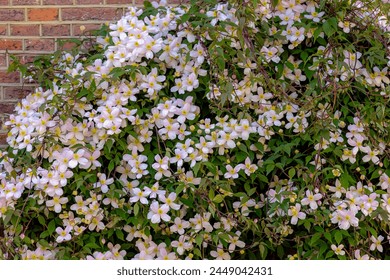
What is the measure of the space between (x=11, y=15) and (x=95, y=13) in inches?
16.4

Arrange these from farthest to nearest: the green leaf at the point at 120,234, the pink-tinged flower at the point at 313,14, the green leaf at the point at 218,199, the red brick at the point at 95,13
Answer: the red brick at the point at 95,13 → the pink-tinged flower at the point at 313,14 → the green leaf at the point at 120,234 → the green leaf at the point at 218,199

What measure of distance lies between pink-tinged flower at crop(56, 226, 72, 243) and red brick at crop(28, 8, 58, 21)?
1092 millimetres

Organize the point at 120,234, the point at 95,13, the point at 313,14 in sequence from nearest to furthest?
the point at 120,234 < the point at 313,14 < the point at 95,13

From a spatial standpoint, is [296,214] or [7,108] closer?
[296,214]

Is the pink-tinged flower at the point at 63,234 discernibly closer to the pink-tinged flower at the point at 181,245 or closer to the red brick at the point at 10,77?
the pink-tinged flower at the point at 181,245

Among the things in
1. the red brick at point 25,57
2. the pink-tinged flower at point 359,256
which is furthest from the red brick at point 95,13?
the pink-tinged flower at point 359,256

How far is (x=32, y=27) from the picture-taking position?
9.95 ft

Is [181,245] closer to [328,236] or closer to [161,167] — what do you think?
[161,167]

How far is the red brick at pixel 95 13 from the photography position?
9.86ft

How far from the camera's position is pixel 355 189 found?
8.29ft

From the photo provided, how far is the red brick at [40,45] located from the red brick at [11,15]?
0.12 m

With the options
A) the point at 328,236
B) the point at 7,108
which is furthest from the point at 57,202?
the point at 328,236

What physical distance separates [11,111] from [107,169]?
2.44 ft
